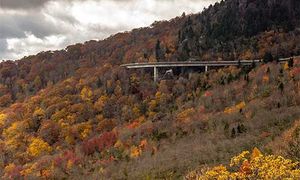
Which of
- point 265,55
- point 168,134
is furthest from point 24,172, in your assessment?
point 265,55

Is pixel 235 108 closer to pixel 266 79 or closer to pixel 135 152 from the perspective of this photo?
pixel 266 79

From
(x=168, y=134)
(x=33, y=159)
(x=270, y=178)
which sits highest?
(x=270, y=178)

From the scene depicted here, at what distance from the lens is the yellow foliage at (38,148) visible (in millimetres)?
154325

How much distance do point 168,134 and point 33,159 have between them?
49.4 m

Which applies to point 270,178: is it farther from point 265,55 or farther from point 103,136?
point 265,55

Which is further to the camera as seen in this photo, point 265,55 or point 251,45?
point 251,45

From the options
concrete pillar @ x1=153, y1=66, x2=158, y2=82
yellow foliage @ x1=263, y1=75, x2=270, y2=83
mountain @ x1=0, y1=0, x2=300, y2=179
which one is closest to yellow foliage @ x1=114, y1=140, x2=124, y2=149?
mountain @ x1=0, y1=0, x2=300, y2=179

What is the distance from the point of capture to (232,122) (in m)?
112

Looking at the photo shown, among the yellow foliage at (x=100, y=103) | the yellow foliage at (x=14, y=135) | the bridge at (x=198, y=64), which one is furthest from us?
the yellow foliage at (x=100, y=103)

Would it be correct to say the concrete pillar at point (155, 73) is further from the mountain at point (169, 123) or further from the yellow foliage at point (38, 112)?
the yellow foliage at point (38, 112)

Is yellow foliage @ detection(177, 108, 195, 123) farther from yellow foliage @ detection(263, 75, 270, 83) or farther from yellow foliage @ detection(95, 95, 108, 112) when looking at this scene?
yellow foliage @ detection(95, 95, 108, 112)

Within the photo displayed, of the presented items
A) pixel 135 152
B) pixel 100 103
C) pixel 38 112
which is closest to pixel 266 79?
pixel 135 152

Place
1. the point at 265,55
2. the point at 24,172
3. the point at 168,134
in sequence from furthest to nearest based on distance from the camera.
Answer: the point at 265,55, the point at 24,172, the point at 168,134

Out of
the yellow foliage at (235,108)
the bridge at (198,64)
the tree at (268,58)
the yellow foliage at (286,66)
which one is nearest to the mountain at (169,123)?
the yellow foliage at (286,66)
